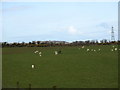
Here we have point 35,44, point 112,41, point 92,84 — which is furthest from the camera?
point 35,44

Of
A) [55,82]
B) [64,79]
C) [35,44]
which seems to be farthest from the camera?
[35,44]

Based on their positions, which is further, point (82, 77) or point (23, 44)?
point (23, 44)

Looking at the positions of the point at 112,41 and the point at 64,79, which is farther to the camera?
the point at 112,41

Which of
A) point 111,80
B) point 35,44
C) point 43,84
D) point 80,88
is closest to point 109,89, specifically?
point 80,88

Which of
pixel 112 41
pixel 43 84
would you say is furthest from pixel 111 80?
pixel 112 41

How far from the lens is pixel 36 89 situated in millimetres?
20016

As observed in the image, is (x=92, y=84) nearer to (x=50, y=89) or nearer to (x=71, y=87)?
(x=71, y=87)

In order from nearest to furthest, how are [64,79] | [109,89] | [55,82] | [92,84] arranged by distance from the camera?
[109,89], [92,84], [55,82], [64,79]

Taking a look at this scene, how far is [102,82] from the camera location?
2281 centimetres

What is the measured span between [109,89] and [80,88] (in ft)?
6.55

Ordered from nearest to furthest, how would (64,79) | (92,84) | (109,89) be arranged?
(109,89)
(92,84)
(64,79)

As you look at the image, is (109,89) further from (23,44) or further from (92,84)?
(23,44)

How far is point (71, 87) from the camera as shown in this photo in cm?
2103

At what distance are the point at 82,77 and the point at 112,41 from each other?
134 metres
